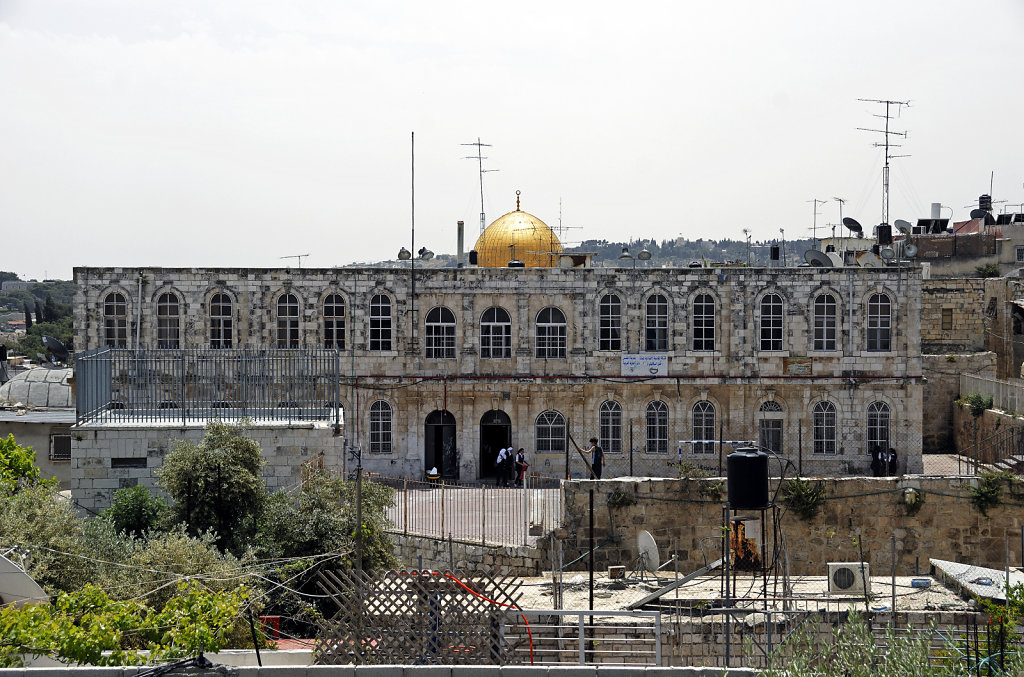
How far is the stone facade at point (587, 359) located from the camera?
33.4 metres

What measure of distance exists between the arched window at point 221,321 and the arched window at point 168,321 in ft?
3.19

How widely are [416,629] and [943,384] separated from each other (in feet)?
95.0

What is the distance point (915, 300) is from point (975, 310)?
335 inches

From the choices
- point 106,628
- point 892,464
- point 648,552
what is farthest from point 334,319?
point 106,628

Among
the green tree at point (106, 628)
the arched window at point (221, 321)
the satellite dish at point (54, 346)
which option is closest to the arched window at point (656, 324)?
the arched window at point (221, 321)

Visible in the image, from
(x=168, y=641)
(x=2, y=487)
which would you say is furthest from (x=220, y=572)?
(x=2, y=487)

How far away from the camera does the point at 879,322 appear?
33.9m

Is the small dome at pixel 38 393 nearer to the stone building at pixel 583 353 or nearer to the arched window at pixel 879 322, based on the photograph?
the stone building at pixel 583 353

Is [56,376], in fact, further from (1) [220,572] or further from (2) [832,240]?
(2) [832,240]

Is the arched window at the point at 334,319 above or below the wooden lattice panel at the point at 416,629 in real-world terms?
above

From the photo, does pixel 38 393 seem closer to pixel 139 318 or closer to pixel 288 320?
pixel 139 318

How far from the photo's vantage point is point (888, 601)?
20734 millimetres

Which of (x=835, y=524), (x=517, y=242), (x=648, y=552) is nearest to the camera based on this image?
(x=648, y=552)

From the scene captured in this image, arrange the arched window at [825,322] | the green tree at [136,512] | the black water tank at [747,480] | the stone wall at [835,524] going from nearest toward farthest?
the black water tank at [747,480]
the green tree at [136,512]
the stone wall at [835,524]
the arched window at [825,322]
